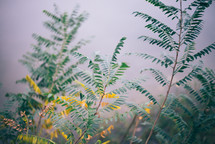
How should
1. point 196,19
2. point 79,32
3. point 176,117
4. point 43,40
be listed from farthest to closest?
point 79,32 → point 43,40 → point 176,117 → point 196,19

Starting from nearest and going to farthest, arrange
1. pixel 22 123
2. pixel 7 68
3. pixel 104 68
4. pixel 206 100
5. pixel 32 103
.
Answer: pixel 104 68
pixel 206 100
pixel 22 123
pixel 32 103
pixel 7 68

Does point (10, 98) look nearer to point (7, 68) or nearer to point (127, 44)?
point (7, 68)

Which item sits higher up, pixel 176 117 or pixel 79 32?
pixel 79 32

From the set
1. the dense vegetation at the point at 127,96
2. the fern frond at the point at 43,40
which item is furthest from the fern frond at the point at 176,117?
the fern frond at the point at 43,40

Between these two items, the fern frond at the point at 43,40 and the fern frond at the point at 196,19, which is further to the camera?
the fern frond at the point at 43,40

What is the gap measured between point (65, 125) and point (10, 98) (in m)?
1.08

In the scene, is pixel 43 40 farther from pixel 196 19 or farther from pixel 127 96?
pixel 196 19

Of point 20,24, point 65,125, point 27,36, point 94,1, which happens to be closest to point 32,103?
point 65,125

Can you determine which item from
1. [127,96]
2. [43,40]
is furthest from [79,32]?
[127,96]

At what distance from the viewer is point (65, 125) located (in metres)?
0.77

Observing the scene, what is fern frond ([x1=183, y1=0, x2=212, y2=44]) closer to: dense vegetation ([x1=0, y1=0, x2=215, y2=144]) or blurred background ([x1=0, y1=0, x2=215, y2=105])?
dense vegetation ([x1=0, y1=0, x2=215, y2=144])

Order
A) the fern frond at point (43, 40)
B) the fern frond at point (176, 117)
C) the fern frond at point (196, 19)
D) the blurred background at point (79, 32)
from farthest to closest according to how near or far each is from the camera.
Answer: the blurred background at point (79, 32), the fern frond at point (43, 40), the fern frond at point (176, 117), the fern frond at point (196, 19)

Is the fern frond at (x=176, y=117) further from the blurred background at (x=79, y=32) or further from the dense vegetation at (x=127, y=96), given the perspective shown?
the blurred background at (x=79, y=32)

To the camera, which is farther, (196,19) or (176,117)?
(176,117)
